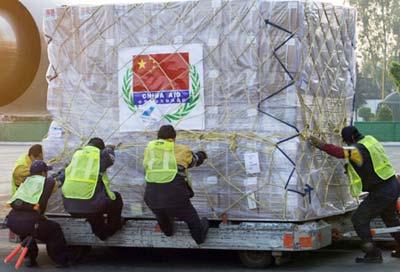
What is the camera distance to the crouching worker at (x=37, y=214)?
7699 mm

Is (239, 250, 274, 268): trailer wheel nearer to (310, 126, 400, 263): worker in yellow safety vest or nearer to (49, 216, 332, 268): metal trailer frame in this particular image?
(49, 216, 332, 268): metal trailer frame

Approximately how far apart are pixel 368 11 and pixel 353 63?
60320mm

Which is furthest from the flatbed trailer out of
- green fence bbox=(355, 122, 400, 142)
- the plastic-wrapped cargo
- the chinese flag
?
green fence bbox=(355, 122, 400, 142)

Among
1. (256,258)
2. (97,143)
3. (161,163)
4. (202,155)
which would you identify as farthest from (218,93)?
(256,258)

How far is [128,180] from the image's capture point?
25.7 ft

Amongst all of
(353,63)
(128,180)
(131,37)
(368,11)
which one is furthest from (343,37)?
(368,11)

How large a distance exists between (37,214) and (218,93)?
2364 mm

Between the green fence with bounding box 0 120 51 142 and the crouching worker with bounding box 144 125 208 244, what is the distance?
4021 cm

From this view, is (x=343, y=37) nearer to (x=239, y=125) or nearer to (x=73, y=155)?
(x=239, y=125)

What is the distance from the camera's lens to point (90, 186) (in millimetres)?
7461

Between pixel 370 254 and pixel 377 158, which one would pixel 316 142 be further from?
pixel 370 254

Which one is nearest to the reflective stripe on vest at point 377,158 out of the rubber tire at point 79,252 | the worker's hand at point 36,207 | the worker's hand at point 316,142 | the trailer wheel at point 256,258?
the worker's hand at point 316,142

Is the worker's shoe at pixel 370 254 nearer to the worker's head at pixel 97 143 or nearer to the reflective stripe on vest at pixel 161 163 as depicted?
the reflective stripe on vest at pixel 161 163

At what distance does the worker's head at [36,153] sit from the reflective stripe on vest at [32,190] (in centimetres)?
66
